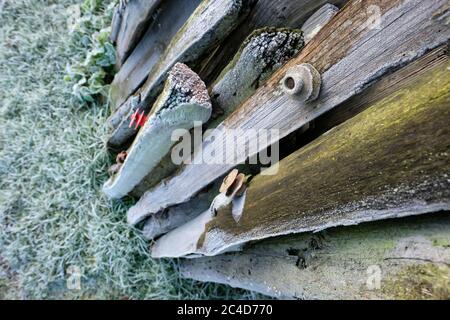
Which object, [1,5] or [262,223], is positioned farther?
[1,5]

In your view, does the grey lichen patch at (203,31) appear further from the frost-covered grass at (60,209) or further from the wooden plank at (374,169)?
the frost-covered grass at (60,209)

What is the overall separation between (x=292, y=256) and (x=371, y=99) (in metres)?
0.63

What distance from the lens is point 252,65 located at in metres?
1.16

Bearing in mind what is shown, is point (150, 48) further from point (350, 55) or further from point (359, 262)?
point (359, 262)

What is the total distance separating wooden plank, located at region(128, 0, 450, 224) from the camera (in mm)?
720

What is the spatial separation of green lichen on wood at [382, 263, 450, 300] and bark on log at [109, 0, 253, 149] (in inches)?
32.1

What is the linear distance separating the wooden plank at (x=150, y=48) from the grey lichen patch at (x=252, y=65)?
38 cm

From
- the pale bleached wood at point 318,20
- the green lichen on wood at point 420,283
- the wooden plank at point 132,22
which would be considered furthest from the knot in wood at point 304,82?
the wooden plank at point 132,22

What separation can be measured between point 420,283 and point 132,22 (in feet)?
5.07

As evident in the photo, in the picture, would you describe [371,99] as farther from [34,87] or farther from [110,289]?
[34,87]

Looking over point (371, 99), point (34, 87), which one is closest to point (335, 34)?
point (371, 99)

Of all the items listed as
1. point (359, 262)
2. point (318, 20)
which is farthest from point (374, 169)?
point (318, 20)
